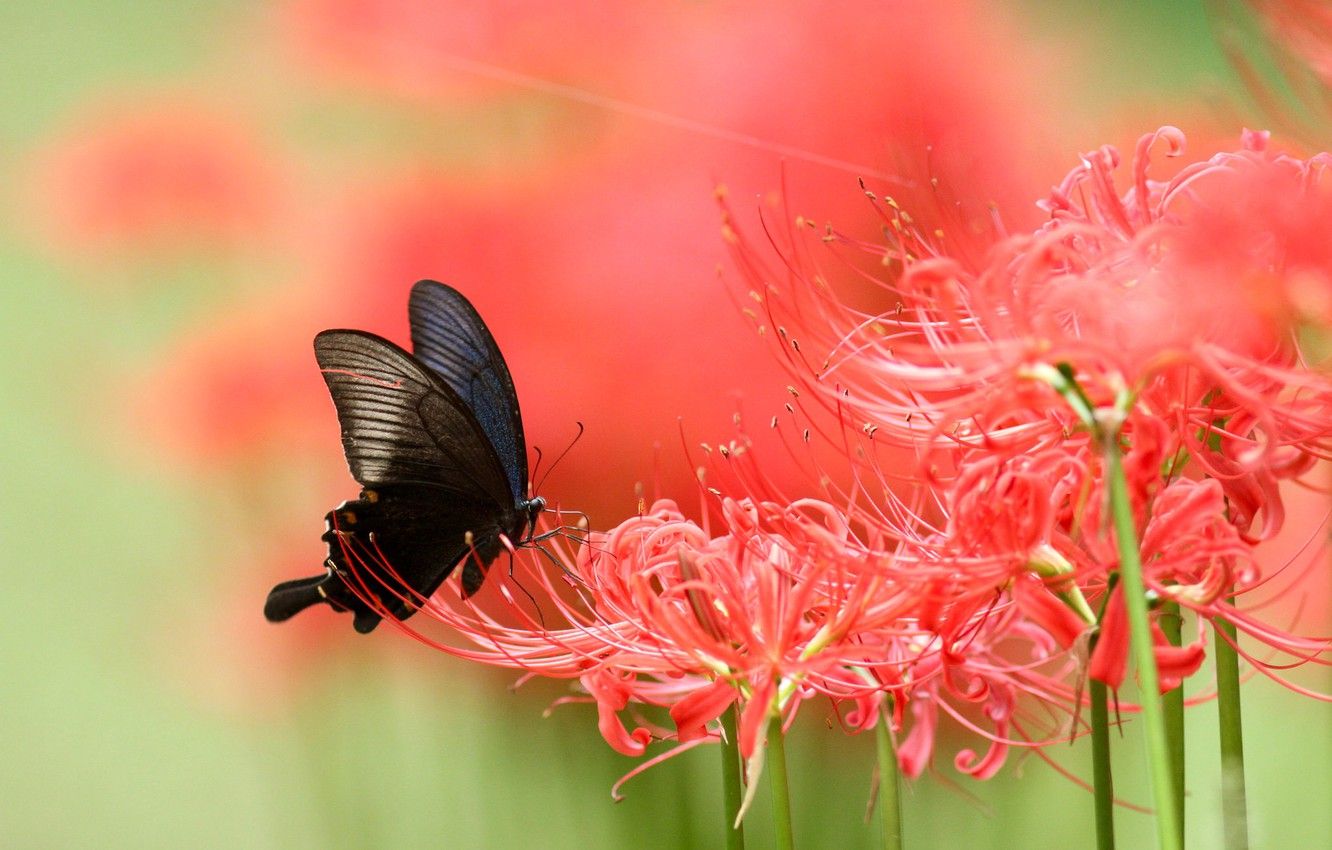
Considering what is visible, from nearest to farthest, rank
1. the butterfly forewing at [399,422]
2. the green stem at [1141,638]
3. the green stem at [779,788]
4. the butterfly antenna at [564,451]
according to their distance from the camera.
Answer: the green stem at [1141,638] < the green stem at [779,788] < the butterfly forewing at [399,422] < the butterfly antenna at [564,451]

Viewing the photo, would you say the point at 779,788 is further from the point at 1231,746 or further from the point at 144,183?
the point at 144,183

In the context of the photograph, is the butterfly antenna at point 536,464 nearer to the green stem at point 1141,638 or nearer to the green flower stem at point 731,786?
the green flower stem at point 731,786

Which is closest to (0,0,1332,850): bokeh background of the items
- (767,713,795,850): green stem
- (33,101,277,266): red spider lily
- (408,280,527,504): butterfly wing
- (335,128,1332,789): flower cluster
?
(33,101,277,266): red spider lily

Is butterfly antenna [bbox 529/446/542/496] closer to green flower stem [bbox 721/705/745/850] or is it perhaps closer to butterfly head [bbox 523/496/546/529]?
butterfly head [bbox 523/496/546/529]

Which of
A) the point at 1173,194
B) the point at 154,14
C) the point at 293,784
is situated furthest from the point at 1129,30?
the point at 293,784

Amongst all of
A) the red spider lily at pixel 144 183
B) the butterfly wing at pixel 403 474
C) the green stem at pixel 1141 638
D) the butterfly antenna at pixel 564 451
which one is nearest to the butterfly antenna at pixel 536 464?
the butterfly antenna at pixel 564 451
